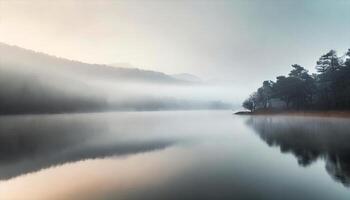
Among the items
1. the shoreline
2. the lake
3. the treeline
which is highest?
the treeline

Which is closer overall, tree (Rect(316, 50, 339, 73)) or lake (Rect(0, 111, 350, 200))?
lake (Rect(0, 111, 350, 200))

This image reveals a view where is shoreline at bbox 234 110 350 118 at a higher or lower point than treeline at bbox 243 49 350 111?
lower

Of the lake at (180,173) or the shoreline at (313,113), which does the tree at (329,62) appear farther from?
the lake at (180,173)

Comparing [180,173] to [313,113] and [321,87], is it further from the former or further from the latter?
[321,87]

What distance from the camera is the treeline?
231 ft

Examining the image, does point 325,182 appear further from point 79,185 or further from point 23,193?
point 23,193

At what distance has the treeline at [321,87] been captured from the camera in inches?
2773

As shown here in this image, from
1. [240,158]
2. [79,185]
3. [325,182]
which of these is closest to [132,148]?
[240,158]

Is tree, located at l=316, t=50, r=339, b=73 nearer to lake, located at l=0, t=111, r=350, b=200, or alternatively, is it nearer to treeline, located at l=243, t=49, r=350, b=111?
treeline, located at l=243, t=49, r=350, b=111

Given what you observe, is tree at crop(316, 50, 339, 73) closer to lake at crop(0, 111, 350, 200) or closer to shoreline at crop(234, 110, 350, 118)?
shoreline at crop(234, 110, 350, 118)

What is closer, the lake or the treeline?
the lake

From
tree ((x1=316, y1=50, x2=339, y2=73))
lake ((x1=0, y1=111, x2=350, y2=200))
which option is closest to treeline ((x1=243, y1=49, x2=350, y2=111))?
tree ((x1=316, y1=50, x2=339, y2=73))

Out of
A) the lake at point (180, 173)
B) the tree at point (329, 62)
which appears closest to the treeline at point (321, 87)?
the tree at point (329, 62)

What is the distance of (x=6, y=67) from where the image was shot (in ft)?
630
